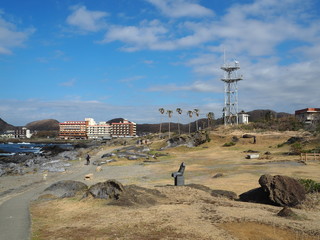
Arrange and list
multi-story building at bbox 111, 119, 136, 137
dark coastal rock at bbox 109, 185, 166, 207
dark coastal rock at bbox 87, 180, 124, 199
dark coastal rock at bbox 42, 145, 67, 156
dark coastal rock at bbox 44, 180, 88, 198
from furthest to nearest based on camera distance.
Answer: multi-story building at bbox 111, 119, 136, 137
dark coastal rock at bbox 42, 145, 67, 156
dark coastal rock at bbox 44, 180, 88, 198
dark coastal rock at bbox 87, 180, 124, 199
dark coastal rock at bbox 109, 185, 166, 207

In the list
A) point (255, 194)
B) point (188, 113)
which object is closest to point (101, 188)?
point (255, 194)

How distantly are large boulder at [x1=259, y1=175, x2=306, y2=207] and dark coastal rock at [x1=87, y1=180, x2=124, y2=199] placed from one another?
624 centimetres

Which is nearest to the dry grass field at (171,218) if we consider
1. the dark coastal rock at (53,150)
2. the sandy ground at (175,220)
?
the sandy ground at (175,220)

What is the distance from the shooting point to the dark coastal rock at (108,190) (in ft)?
43.3

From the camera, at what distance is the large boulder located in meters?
12.2

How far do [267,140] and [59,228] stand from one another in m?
49.1

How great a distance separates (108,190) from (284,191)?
7383 mm

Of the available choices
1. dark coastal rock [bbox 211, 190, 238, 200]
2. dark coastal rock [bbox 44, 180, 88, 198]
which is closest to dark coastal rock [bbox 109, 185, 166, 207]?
dark coastal rock [bbox 211, 190, 238, 200]

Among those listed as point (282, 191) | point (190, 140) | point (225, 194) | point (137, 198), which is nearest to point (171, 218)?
point (137, 198)

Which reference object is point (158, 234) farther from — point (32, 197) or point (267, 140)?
point (267, 140)

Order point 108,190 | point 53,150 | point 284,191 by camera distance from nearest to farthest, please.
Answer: point 284,191
point 108,190
point 53,150

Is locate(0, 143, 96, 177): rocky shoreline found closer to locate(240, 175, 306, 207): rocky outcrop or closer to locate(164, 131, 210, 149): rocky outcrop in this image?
locate(164, 131, 210, 149): rocky outcrop

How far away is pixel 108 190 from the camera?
13430 millimetres

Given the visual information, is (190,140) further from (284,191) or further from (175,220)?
(175,220)
